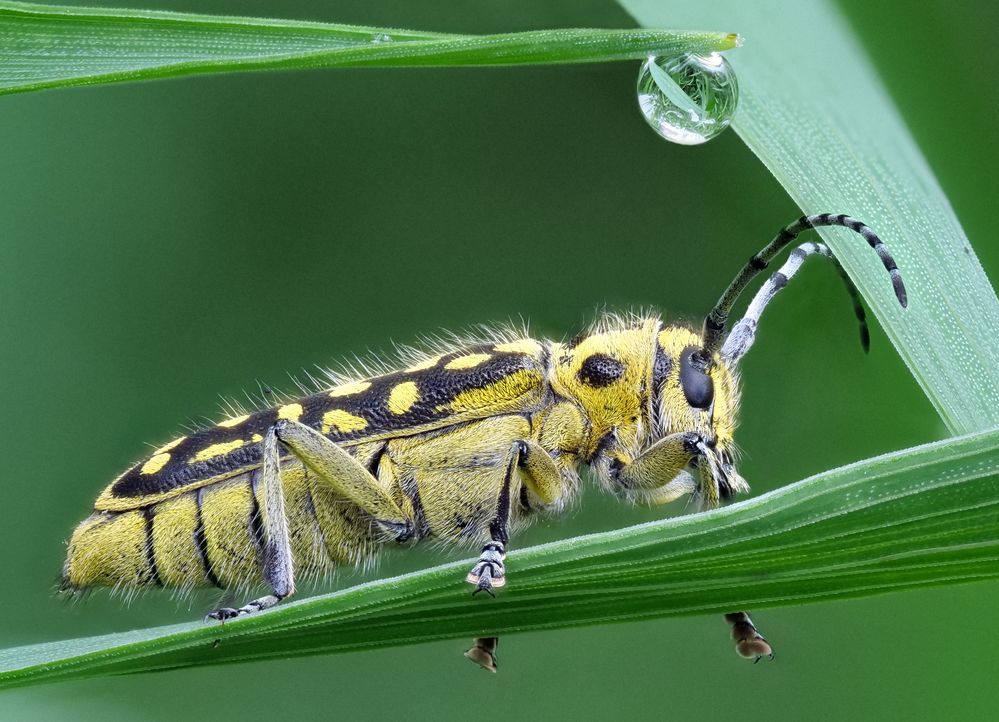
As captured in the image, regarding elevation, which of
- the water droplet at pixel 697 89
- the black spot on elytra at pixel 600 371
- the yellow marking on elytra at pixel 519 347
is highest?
the yellow marking on elytra at pixel 519 347

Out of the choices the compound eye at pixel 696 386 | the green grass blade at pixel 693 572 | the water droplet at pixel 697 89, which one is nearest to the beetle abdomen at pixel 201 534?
the compound eye at pixel 696 386

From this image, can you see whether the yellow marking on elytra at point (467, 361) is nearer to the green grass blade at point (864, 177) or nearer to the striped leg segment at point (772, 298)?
the striped leg segment at point (772, 298)

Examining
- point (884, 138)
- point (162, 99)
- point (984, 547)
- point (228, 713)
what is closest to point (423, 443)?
point (228, 713)

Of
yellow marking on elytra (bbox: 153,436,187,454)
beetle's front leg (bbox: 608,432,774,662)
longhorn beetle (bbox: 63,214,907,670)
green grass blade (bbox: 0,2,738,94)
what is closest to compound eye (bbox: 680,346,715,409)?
longhorn beetle (bbox: 63,214,907,670)

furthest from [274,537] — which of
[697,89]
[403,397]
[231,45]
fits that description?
[697,89]

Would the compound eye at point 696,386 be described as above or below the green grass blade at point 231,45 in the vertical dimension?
above

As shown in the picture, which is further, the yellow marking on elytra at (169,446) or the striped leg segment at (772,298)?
the yellow marking on elytra at (169,446)

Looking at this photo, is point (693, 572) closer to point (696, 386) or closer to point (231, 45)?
point (231, 45)
